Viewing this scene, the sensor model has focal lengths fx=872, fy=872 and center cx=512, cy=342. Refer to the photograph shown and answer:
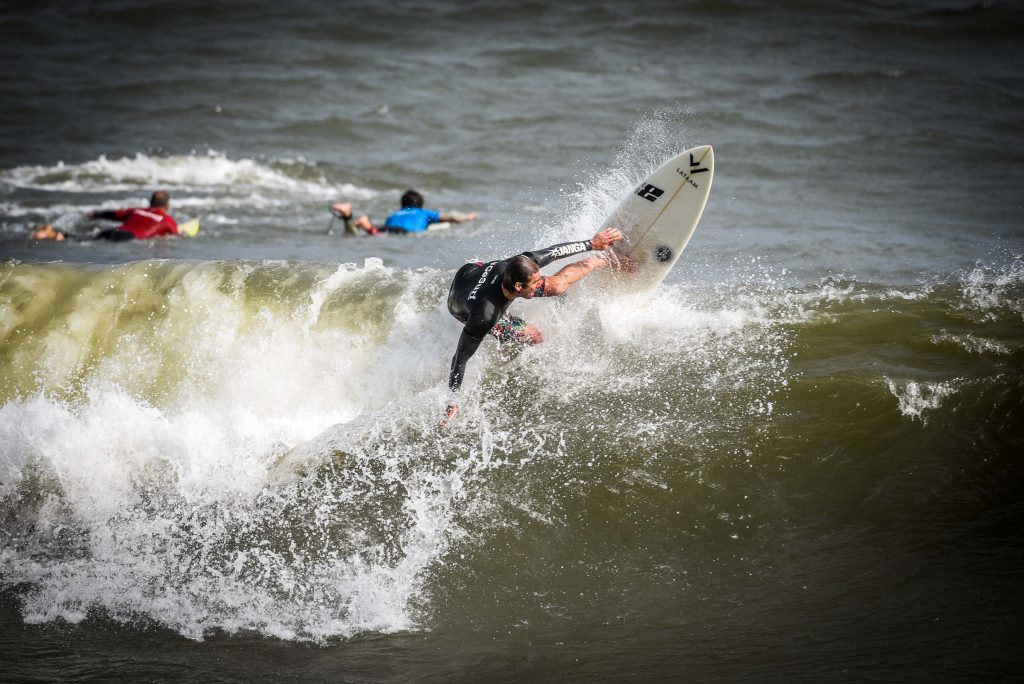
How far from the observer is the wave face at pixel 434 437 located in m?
5.40

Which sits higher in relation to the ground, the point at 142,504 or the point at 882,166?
the point at 882,166

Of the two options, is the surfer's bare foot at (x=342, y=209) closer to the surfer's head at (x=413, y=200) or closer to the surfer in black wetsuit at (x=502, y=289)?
the surfer's head at (x=413, y=200)

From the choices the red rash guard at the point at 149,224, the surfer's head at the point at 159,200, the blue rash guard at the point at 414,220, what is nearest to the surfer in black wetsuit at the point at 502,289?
the blue rash guard at the point at 414,220

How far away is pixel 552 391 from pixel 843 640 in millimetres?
2929

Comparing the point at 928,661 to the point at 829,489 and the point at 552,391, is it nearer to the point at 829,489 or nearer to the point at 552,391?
the point at 829,489

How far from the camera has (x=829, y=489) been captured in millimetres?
5684

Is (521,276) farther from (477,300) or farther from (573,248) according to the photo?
(573,248)

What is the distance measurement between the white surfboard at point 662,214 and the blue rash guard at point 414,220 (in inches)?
199

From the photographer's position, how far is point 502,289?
6.57 meters

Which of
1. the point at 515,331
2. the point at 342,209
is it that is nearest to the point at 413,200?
the point at 342,209

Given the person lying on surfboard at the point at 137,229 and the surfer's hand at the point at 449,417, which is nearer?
the surfer's hand at the point at 449,417

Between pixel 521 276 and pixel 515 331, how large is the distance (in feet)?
3.32

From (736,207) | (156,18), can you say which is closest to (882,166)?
(736,207)

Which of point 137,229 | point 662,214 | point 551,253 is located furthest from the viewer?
point 137,229
